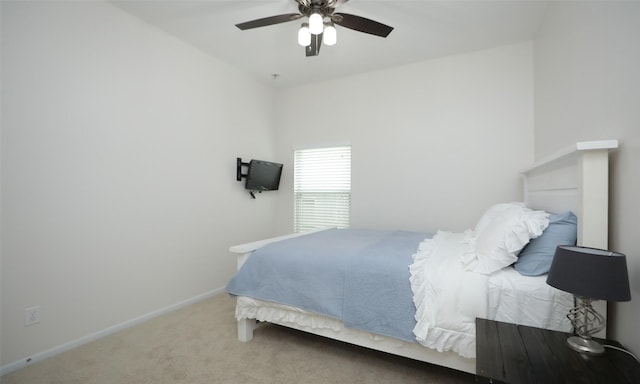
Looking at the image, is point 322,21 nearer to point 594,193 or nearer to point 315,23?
point 315,23

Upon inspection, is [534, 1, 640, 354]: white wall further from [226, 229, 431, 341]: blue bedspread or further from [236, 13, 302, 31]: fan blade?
[236, 13, 302, 31]: fan blade

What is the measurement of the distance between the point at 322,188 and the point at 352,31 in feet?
6.43

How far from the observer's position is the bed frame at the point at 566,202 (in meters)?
1.28

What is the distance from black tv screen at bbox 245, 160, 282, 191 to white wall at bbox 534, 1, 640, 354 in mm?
2980

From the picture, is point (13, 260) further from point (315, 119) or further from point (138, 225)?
point (315, 119)

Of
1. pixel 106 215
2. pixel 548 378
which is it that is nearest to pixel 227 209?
pixel 106 215

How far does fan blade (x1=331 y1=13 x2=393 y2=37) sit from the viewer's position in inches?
75.7

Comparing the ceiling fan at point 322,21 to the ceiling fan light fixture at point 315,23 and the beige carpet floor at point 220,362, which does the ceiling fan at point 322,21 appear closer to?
the ceiling fan light fixture at point 315,23

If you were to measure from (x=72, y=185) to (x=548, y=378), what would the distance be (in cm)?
286

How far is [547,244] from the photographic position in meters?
1.44

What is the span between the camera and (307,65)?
3.42 metres

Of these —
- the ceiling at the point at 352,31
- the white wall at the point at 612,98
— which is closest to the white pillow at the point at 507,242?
the white wall at the point at 612,98

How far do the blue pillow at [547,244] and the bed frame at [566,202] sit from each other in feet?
0.30

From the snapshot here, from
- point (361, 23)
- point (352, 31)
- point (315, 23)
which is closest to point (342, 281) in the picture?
point (315, 23)
